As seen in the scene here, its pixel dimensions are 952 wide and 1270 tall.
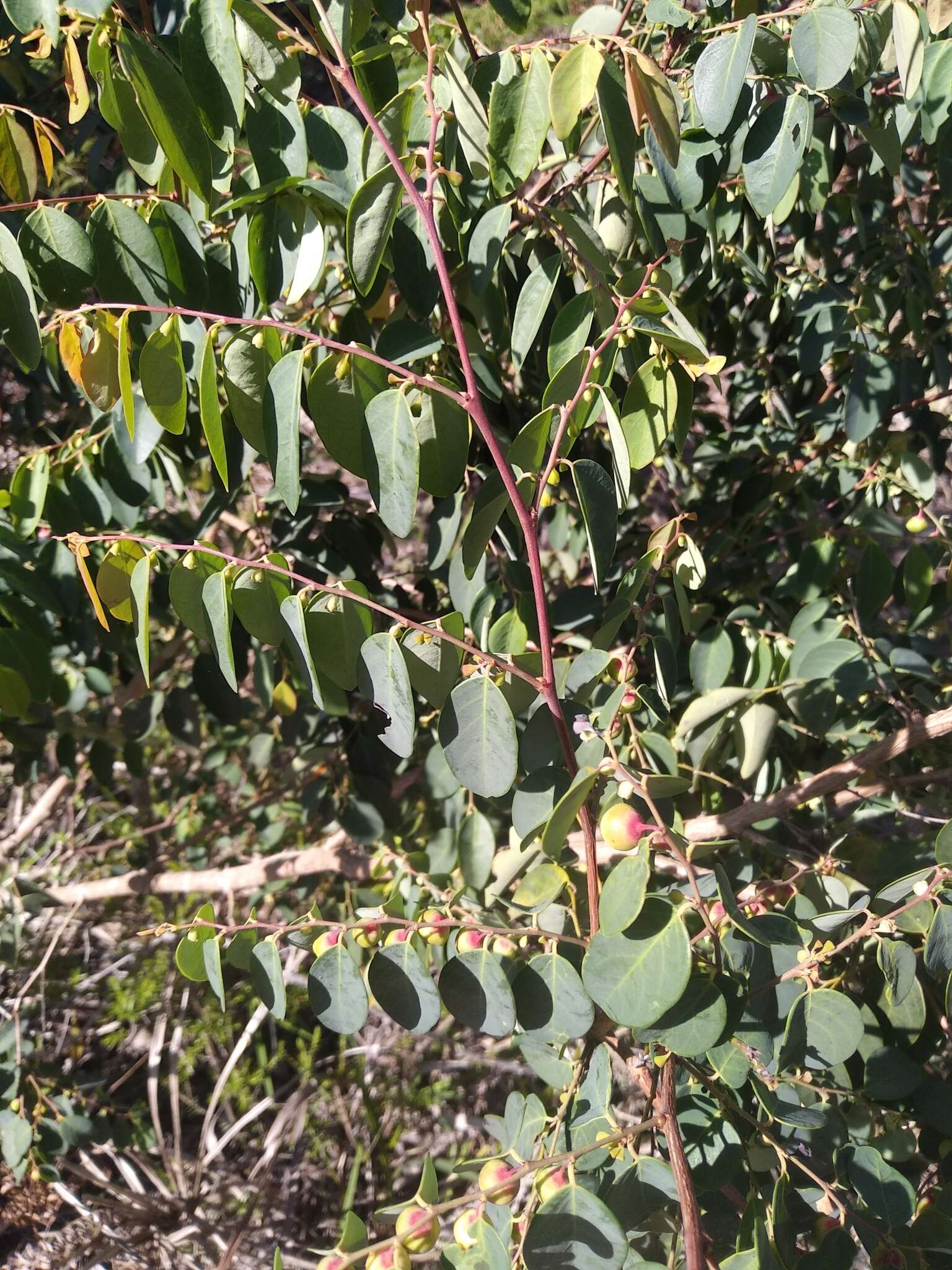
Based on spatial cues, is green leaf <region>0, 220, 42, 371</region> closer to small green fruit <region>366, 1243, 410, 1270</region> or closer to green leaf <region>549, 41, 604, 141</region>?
green leaf <region>549, 41, 604, 141</region>

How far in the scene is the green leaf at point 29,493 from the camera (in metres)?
1.14

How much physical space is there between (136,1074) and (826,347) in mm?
2680

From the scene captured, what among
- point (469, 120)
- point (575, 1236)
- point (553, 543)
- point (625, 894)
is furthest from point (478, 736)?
point (553, 543)

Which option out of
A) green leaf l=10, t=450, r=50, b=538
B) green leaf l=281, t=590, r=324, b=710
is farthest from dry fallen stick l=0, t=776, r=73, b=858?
green leaf l=281, t=590, r=324, b=710

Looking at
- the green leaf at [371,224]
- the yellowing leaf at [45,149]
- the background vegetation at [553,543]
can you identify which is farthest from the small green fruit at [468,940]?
the yellowing leaf at [45,149]

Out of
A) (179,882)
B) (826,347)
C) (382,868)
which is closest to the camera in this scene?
(826,347)

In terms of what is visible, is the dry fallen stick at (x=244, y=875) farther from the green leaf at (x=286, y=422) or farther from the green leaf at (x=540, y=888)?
the green leaf at (x=286, y=422)

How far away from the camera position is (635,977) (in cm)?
68

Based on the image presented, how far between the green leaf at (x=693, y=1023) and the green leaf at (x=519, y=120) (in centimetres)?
71

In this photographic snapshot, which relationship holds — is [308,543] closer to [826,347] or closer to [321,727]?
[321,727]

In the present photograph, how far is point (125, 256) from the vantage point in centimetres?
82

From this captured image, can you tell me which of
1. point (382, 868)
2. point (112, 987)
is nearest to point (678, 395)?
point (382, 868)

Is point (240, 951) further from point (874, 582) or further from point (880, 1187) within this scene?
point (874, 582)

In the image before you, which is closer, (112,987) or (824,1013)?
(824,1013)
